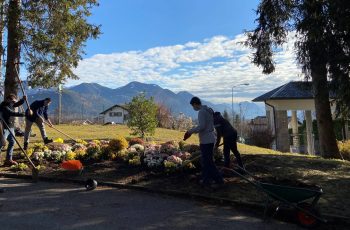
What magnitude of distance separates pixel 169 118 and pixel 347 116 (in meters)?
44.7

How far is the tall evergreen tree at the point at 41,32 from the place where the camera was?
51.8 feet

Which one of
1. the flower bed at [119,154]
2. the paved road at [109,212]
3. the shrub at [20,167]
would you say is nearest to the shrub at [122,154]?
the flower bed at [119,154]

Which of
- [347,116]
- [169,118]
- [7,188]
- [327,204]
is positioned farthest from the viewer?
[169,118]

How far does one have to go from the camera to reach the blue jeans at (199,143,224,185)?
9.27 meters

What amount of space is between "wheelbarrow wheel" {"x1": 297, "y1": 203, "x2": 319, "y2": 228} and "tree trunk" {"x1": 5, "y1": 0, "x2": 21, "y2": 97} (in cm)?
1194

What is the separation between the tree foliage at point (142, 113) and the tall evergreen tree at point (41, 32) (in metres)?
4.78

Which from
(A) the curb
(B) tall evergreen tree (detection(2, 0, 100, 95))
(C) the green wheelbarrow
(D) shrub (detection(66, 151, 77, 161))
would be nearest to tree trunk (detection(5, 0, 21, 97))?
(B) tall evergreen tree (detection(2, 0, 100, 95))

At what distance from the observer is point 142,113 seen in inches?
847

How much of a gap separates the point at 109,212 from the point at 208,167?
8.13 ft

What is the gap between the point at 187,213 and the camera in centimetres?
805

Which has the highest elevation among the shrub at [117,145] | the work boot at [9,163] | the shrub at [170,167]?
the shrub at [117,145]

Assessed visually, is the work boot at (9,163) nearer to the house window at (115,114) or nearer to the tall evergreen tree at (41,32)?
the tall evergreen tree at (41,32)

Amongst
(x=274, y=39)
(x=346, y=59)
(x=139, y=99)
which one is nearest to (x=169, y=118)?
(x=139, y=99)

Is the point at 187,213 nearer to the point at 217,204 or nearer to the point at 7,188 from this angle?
the point at 217,204
